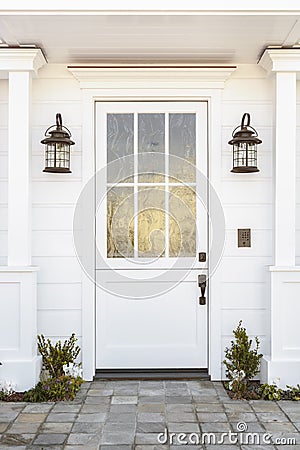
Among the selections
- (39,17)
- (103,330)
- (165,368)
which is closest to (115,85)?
(39,17)

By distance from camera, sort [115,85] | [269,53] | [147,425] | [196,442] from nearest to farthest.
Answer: [196,442], [147,425], [269,53], [115,85]

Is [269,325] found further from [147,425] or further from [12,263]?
[12,263]

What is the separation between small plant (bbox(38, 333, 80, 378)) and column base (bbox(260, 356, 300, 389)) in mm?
1412

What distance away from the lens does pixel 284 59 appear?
4.32 m

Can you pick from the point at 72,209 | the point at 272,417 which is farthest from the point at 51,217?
the point at 272,417

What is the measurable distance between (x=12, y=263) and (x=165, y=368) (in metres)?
1.44

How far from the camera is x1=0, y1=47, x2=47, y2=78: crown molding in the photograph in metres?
4.25

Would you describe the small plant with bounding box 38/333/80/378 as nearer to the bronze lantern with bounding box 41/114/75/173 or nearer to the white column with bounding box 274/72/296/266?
the bronze lantern with bounding box 41/114/75/173

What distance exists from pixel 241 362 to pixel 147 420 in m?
0.97

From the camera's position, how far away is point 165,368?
468 cm

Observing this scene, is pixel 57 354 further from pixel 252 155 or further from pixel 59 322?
pixel 252 155

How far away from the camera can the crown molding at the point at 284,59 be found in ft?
14.1
